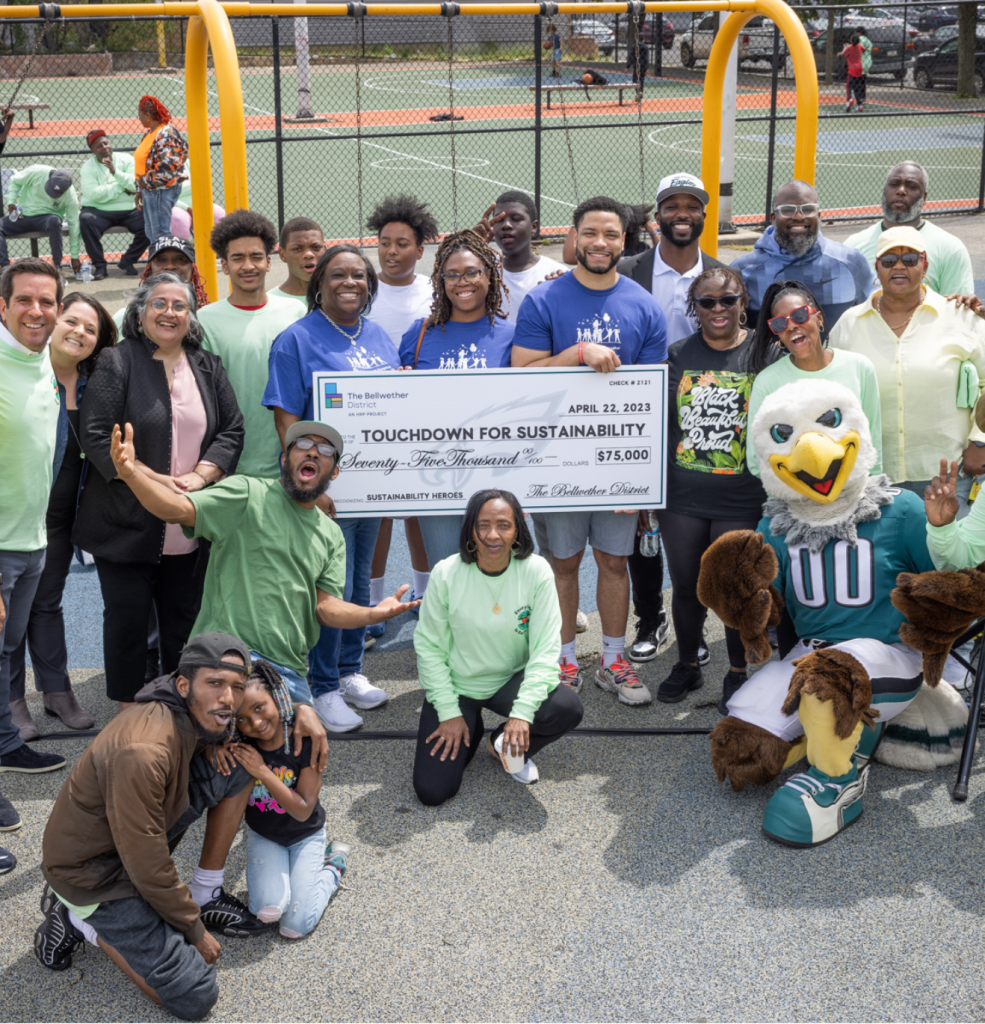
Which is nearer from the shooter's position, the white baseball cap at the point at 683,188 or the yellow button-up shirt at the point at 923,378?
the yellow button-up shirt at the point at 923,378

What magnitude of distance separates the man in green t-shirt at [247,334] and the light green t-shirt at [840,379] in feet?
6.87

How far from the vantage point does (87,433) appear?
4.77 m

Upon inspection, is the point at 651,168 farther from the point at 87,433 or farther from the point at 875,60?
→ the point at 87,433

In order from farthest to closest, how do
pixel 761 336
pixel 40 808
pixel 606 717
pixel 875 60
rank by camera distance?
pixel 875 60 → pixel 606 717 → pixel 761 336 → pixel 40 808

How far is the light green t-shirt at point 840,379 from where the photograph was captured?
4988 mm

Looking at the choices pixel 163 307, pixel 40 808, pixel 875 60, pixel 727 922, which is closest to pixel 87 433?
pixel 163 307

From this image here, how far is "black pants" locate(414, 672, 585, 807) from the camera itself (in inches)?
190

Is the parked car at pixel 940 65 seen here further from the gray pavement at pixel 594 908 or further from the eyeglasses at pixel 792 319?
the gray pavement at pixel 594 908

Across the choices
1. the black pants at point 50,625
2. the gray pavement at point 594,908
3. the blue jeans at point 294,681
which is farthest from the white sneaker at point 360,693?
the black pants at point 50,625

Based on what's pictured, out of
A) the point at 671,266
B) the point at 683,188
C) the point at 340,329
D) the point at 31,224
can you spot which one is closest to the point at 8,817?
the point at 340,329

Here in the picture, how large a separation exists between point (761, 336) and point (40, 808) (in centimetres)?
359

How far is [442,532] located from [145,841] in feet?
7.69

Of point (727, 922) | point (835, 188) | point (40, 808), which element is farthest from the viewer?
point (835, 188)

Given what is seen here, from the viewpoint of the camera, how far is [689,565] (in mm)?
5449
